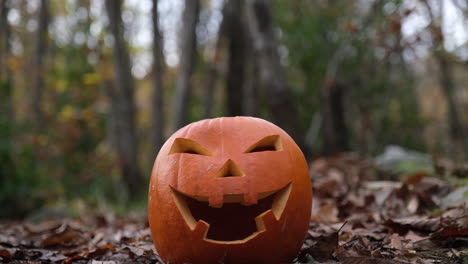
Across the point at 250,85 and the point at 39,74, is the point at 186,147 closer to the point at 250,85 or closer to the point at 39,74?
the point at 250,85

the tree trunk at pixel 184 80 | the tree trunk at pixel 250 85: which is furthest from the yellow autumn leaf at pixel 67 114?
the tree trunk at pixel 250 85

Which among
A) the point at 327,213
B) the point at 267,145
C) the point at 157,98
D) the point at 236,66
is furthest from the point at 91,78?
the point at 267,145

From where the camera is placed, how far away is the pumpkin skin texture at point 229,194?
6.86 feet

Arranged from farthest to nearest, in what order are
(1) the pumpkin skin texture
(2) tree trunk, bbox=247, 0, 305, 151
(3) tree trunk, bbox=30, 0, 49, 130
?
(3) tree trunk, bbox=30, 0, 49, 130
(2) tree trunk, bbox=247, 0, 305, 151
(1) the pumpkin skin texture

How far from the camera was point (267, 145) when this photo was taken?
2.36m

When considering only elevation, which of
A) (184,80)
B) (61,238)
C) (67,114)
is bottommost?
(67,114)

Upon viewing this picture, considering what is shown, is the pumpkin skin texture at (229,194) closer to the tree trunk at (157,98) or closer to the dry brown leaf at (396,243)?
the dry brown leaf at (396,243)

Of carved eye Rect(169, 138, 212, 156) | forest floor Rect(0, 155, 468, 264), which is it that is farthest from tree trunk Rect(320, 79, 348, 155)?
carved eye Rect(169, 138, 212, 156)

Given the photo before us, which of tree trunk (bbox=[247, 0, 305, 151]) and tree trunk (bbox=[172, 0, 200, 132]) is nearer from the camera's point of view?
tree trunk (bbox=[247, 0, 305, 151])

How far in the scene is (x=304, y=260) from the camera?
2.26 meters

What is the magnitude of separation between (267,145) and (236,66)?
7699 mm

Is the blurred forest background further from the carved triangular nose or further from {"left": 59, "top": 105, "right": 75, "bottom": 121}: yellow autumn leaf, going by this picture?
the carved triangular nose

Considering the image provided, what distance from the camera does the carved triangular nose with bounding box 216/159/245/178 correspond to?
6.91ft

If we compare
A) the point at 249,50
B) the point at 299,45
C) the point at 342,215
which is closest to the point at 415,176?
the point at 342,215
